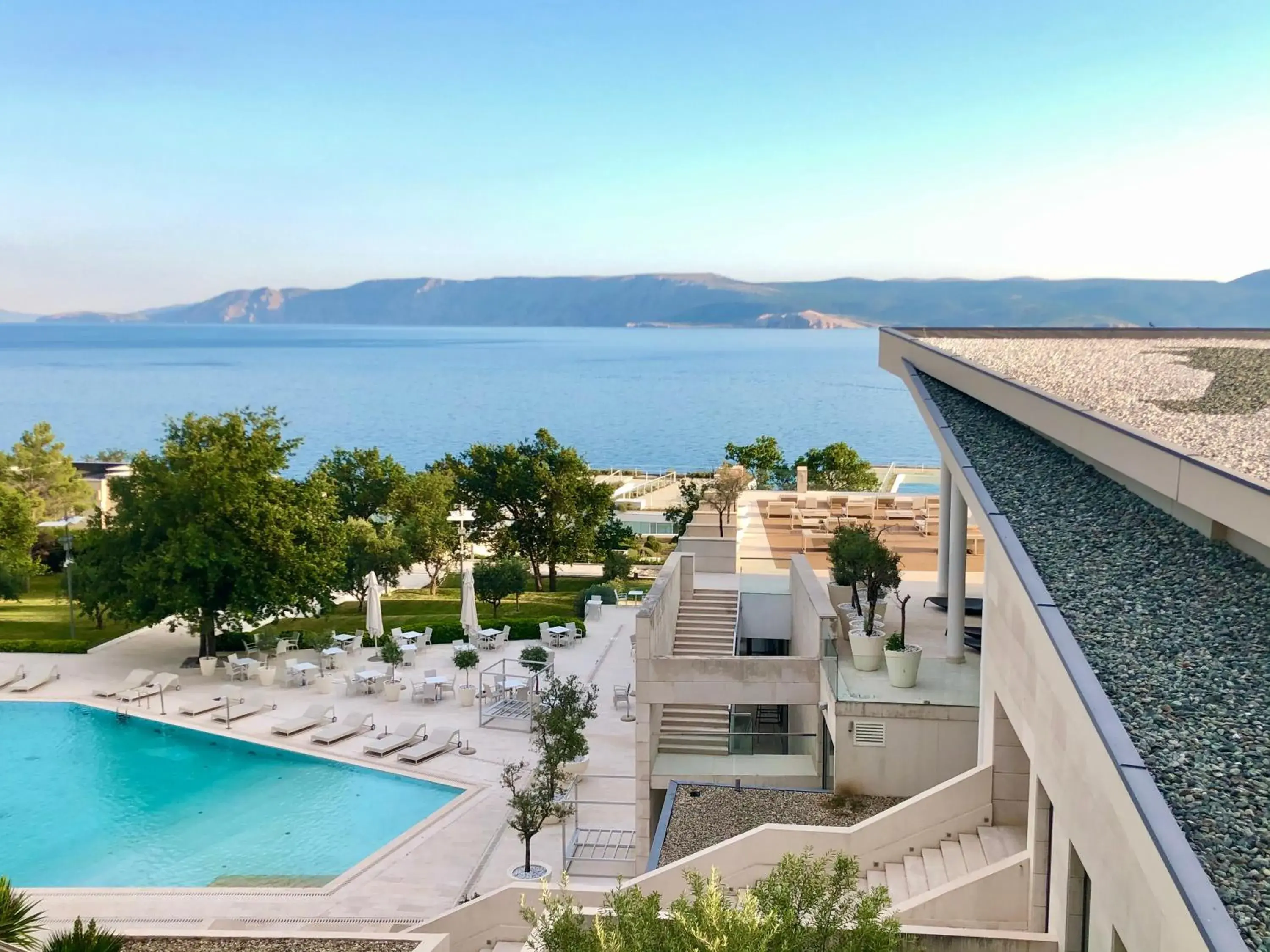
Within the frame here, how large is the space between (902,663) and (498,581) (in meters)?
18.1

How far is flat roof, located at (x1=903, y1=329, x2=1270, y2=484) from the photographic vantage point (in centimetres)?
986

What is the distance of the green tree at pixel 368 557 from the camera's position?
32.0 m

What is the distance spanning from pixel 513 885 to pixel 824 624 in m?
6.05

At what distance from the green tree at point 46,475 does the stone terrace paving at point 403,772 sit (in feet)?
64.5

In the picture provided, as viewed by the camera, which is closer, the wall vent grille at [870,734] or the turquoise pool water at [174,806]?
the wall vent grille at [870,734]

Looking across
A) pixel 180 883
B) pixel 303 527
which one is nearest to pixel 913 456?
pixel 303 527

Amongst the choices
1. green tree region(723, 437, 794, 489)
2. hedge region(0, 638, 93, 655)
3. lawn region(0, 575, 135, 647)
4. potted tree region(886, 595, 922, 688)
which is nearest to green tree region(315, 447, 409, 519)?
lawn region(0, 575, 135, 647)

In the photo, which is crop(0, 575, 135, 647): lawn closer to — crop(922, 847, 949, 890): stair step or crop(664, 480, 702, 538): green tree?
crop(664, 480, 702, 538): green tree

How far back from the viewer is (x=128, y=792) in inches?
754

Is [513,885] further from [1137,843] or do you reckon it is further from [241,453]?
[241,453]

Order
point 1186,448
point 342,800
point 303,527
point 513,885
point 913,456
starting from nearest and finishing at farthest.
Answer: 1. point 1186,448
2. point 513,885
3. point 342,800
4. point 303,527
5. point 913,456

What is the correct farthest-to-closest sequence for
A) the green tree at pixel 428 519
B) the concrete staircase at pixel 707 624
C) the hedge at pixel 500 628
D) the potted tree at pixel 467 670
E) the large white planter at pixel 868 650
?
the green tree at pixel 428 519, the hedge at pixel 500 628, the potted tree at pixel 467 670, the concrete staircase at pixel 707 624, the large white planter at pixel 868 650

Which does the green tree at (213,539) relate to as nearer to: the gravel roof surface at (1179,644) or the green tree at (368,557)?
the green tree at (368,557)

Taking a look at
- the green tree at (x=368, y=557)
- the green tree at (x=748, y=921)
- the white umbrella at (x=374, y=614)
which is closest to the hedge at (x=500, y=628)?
the white umbrella at (x=374, y=614)
